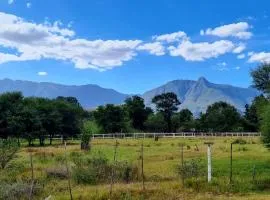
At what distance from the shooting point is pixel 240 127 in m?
128

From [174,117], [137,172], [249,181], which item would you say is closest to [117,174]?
[137,172]

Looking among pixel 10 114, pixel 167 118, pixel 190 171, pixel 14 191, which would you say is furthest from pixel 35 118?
pixel 167 118

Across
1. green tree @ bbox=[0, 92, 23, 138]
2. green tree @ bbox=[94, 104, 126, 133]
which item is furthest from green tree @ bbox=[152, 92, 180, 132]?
green tree @ bbox=[0, 92, 23, 138]

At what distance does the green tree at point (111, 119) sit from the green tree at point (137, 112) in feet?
87.6

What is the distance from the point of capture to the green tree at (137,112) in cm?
15450

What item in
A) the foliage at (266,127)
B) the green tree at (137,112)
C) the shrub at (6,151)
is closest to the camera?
the shrub at (6,151)

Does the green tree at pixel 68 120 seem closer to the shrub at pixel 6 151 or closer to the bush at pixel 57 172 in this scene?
the shrub at pixel 6 151

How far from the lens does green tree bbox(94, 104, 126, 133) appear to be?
409 feet

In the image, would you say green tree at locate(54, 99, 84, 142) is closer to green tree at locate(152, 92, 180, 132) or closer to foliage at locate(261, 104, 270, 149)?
green tree at locate(152, 92, 180, 132)

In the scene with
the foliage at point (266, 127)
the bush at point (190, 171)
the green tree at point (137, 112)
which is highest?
the green tree at point (137, 112)

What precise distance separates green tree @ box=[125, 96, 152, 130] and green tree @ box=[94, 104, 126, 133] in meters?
26.7

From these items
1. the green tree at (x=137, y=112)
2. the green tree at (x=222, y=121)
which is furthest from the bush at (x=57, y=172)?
the green tree at (x=137, y=112)

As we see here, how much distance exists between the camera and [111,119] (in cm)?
12600

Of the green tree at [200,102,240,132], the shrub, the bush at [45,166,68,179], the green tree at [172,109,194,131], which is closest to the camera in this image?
the bush at [45,166,68,179]
